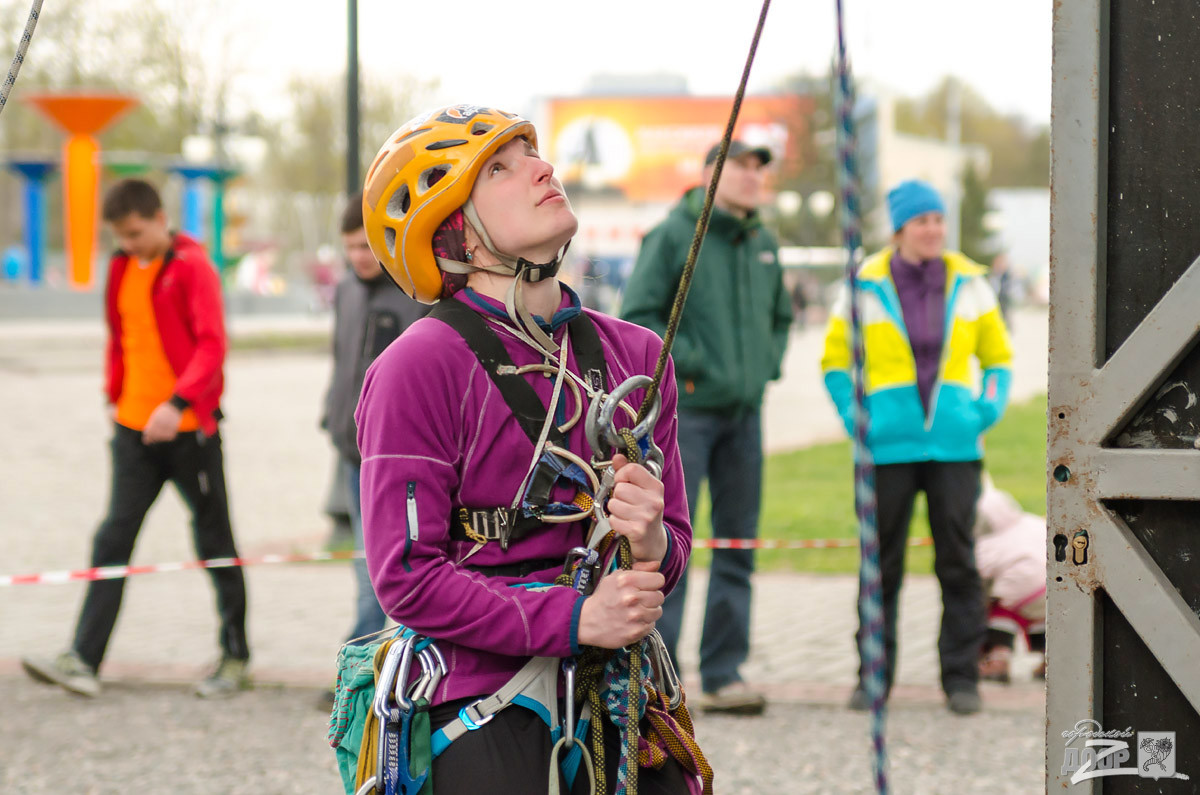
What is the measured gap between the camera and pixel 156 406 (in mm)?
6055

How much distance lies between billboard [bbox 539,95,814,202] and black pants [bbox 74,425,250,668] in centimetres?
7276

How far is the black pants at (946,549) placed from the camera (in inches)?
218

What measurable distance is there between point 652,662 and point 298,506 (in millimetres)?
9660

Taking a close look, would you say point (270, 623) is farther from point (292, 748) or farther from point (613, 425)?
point (613, 425)

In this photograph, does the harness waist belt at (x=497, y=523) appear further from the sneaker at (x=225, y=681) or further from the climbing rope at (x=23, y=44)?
the sneaker at (x=225, y=681)

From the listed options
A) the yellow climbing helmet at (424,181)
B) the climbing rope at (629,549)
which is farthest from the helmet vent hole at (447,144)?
the climbing rope at (629,549)

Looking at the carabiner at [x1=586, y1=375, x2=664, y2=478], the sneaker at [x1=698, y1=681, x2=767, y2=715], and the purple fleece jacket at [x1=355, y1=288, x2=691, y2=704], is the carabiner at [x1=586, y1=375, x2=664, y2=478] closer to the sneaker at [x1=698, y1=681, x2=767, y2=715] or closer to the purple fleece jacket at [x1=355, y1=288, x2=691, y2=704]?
the purple fleece jacket at [x1=355, y1=288, x2=691, y2=704]

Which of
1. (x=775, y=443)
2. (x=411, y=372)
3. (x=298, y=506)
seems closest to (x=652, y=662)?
(x=411, y=372)

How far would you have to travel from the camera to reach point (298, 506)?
459 inches

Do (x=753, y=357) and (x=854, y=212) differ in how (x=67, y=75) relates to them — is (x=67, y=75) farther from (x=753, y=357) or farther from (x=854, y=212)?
(x=854, y=212)

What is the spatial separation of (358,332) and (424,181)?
3341mm

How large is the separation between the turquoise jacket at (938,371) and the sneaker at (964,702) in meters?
0.92
